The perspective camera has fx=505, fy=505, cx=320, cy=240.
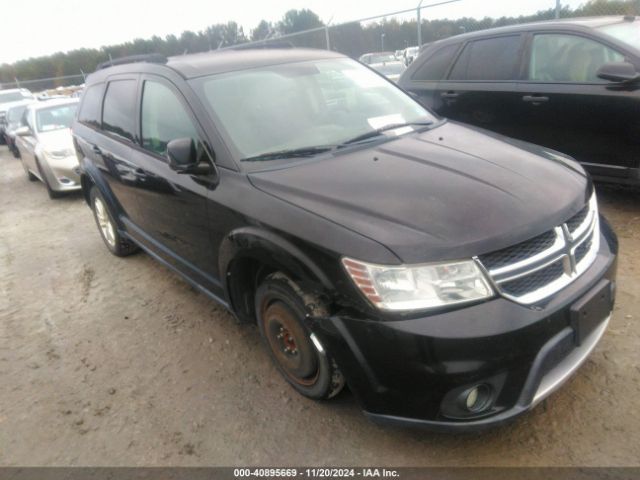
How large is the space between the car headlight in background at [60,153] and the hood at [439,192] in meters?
6.33

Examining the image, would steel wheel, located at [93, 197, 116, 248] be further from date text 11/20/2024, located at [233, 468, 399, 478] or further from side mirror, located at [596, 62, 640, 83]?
side mirror, located at [596, 62, 640, 83]

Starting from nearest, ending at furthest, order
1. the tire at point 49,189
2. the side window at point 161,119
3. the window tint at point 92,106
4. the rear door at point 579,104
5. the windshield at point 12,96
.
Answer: the side window at point 161,119 < the rear door at point 579,104 < the window tint at point 92,106 < the tire at point 49,189 < the windshield at point 12,96

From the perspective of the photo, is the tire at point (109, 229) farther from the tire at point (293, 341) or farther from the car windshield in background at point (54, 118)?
the car windshield in background at point (54, 118)

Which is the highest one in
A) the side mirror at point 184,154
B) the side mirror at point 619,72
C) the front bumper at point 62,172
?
the side mirror at point 184,154

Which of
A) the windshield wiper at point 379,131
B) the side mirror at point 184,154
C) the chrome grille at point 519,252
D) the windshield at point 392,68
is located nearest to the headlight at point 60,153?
the side mirror at point 184,154

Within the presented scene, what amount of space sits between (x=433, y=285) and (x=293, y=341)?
93 centimetres

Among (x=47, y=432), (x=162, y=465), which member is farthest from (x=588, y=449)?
(x=47, y=432)

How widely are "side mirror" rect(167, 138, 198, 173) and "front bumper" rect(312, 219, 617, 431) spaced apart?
1218 mm

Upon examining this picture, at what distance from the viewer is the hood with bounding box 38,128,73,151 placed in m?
7.82

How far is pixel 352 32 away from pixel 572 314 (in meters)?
A: 12.7

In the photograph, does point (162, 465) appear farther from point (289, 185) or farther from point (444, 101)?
point (444, 101)

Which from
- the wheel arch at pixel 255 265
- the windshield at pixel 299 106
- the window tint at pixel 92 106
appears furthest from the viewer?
the window tint at pixel 92 106

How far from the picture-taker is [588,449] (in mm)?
2236

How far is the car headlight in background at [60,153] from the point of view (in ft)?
25.5
